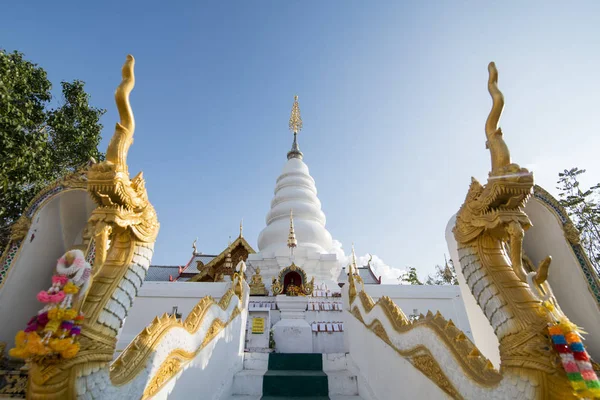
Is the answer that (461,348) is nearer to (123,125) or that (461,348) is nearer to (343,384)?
(343,384)

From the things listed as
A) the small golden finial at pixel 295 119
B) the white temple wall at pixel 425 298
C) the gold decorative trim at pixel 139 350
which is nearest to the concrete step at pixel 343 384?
the gold decorative trim at pixel 139 350

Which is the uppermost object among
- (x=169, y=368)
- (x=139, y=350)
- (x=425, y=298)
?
(x=425, y=298)

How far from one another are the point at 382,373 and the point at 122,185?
13.9ft

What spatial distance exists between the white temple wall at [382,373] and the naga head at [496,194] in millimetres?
1635

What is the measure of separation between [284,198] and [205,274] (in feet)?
20.8

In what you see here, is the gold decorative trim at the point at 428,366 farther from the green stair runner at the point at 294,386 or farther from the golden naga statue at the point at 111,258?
the golden naga statue at the point at 111,258

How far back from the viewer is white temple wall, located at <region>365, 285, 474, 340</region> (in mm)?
10016

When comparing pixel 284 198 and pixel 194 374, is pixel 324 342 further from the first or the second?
pixel 284 198

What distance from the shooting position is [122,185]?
8.70 ft

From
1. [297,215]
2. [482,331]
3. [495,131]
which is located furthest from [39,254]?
[297,215]

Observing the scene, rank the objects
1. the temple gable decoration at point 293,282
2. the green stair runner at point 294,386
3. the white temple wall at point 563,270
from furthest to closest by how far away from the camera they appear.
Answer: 1. the temple gable decoration at point 293,282
2. the green stair runner at point 294,386
3. the white temple wall at point 563,270

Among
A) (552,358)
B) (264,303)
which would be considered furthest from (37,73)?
(552,358)

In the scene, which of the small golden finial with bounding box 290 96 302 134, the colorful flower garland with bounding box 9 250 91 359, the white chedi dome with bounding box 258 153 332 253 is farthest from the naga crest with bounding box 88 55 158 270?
the small golden finial with bounding box 290 96 302 134

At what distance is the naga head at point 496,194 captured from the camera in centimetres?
267
